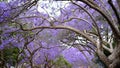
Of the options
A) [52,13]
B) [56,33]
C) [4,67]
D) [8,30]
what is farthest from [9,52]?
[52,13]

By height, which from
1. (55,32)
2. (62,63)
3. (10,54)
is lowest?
(62,63)

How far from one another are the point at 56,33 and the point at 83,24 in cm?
233

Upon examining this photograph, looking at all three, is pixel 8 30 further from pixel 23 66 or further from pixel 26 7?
pixel 23 66

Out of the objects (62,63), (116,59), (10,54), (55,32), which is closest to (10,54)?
(10,54)

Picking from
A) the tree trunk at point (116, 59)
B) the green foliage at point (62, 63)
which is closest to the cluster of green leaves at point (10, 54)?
the green foliage at point (62, 63)

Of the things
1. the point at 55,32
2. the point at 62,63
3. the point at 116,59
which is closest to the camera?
the point at 116,59

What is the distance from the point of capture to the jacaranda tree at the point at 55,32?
11.6 meters

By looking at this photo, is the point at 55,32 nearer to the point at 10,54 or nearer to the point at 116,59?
the point at 10,54

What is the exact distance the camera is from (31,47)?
21.1m

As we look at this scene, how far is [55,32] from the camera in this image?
1986 centimetres

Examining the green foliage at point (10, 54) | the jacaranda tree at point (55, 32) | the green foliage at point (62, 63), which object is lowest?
the green foliage at point (62, 63)

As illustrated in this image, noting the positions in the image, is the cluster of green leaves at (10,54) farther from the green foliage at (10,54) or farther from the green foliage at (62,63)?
the green foliage at (62,63)

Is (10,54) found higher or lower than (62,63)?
higher

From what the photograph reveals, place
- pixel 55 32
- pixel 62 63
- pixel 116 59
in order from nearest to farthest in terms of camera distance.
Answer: pixel 116 59 → pixel 55 32 → pixel 62 63
